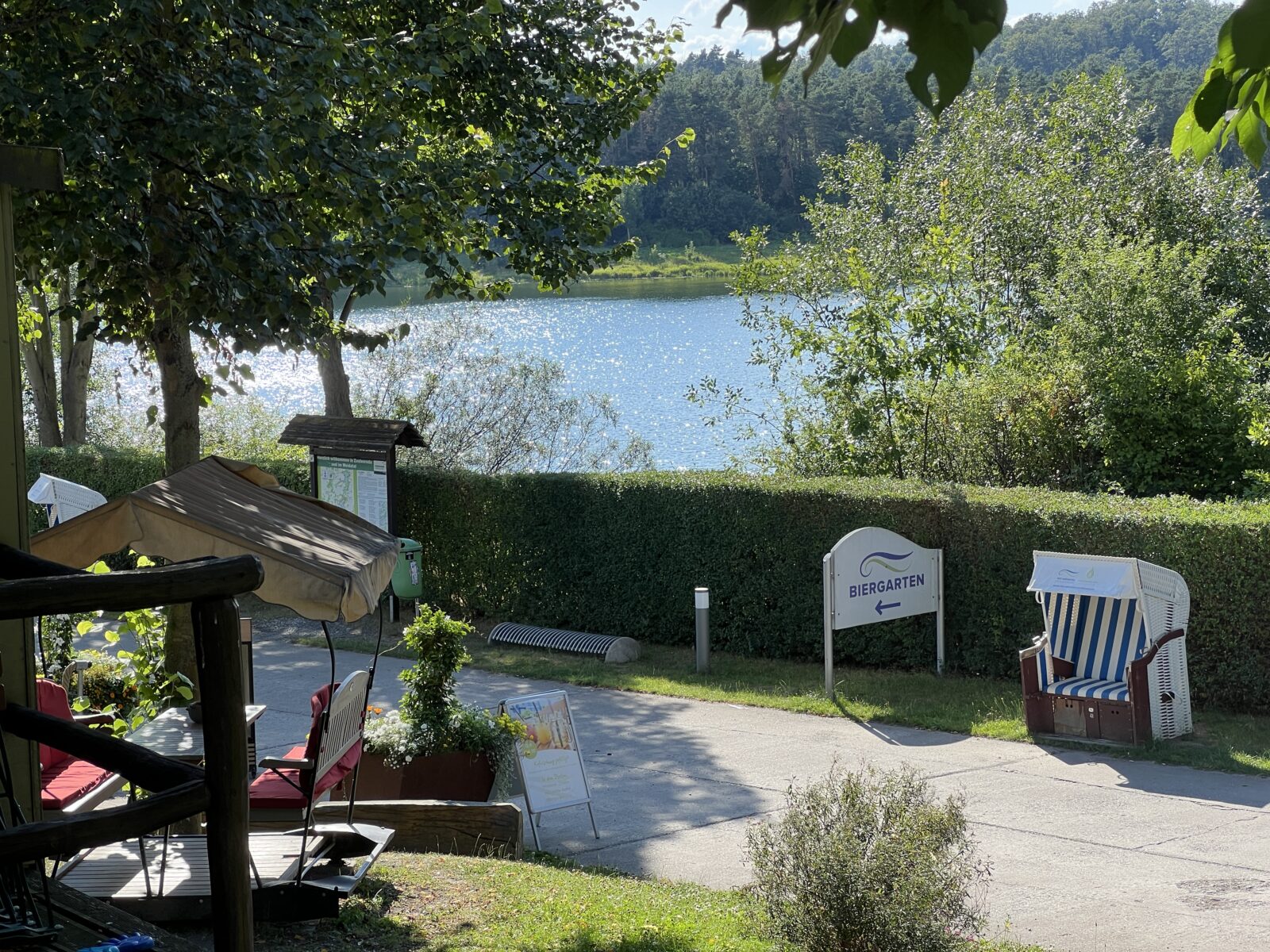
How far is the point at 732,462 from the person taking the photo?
17.5 metres

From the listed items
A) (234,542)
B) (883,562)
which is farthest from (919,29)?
(883,562)

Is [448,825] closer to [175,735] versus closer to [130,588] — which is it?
[175,735]

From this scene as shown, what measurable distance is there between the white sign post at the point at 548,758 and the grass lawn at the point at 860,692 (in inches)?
147

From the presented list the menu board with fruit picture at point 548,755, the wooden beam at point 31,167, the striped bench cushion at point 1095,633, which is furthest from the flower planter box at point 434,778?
the striped bench cushion at point 1095,633

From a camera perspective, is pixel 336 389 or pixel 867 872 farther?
pixel 336 389

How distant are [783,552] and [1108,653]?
155 inches

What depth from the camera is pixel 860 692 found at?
12125mm

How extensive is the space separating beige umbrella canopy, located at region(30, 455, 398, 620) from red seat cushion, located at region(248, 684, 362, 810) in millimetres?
681

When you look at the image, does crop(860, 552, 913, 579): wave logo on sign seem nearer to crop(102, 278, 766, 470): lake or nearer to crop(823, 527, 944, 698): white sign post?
crop(823, 527, 944, 698): white sign post

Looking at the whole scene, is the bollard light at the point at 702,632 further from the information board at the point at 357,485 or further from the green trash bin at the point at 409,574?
the information board at the point at 357,485

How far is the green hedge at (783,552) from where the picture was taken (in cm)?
1091

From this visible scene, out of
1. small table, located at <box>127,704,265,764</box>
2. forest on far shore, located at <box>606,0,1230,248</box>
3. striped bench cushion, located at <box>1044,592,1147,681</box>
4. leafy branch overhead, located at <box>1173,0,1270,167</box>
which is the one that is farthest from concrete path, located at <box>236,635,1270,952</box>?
forest on far shore, located at <box>606,0,1230,248</box>

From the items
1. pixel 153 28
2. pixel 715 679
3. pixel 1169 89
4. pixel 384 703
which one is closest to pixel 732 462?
pixel 715 679

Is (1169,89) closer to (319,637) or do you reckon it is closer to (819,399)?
(819,399)
